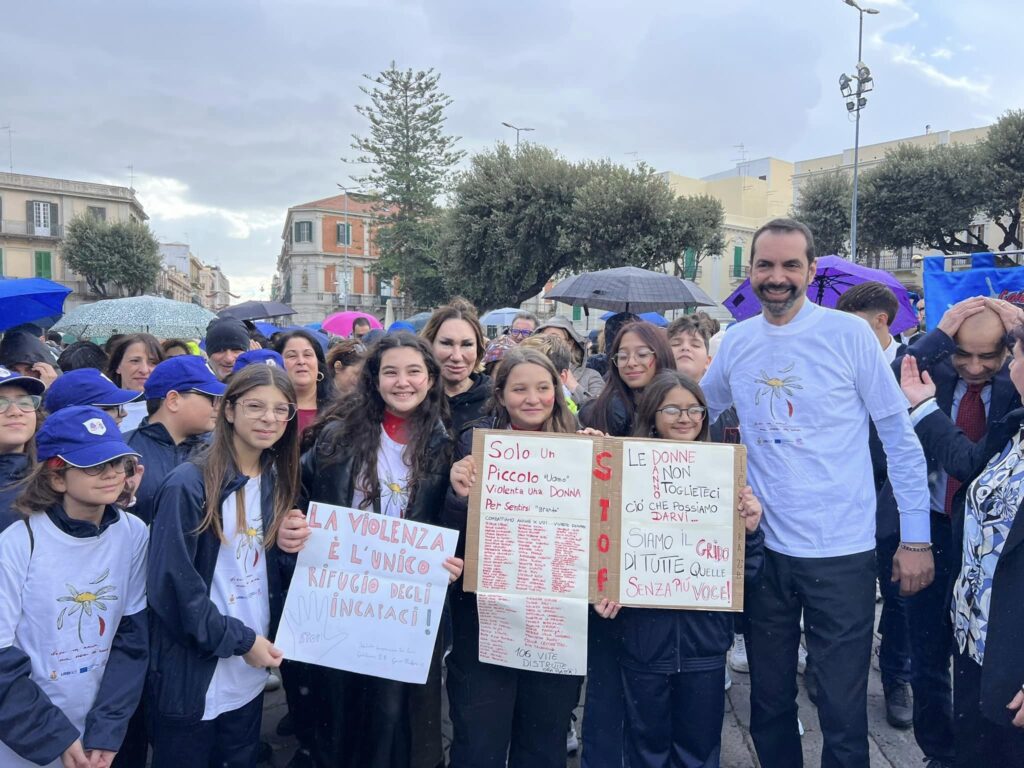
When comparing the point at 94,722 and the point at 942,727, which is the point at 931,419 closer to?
the point at 942,727

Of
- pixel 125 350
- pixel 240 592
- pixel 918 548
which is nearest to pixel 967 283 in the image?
pixel 918 548

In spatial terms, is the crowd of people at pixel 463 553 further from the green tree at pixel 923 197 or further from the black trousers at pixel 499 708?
the green tree at pixel 923 197

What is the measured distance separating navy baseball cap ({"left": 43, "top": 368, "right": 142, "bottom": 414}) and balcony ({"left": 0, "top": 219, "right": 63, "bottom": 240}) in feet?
206

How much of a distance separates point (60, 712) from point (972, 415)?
3.92 metres

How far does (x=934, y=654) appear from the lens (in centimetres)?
329

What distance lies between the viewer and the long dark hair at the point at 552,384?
9.61ft

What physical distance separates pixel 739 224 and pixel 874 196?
16668 millimetres

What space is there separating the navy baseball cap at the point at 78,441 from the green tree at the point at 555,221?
72.2 ft

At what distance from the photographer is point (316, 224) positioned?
230 feet

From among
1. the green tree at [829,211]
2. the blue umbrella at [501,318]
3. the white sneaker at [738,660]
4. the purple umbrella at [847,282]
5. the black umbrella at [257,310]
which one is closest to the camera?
the white sneaker at [738,660]

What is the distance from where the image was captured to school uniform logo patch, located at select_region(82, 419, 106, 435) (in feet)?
7.75

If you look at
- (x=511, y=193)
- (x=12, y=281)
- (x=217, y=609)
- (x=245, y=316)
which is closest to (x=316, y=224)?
(x=511, y=193)

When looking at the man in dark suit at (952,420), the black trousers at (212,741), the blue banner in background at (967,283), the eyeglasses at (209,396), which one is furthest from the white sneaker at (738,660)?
the eyeglasses at (209,396)

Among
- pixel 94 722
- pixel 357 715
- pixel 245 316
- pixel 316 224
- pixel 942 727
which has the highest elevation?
pixel 316 224
